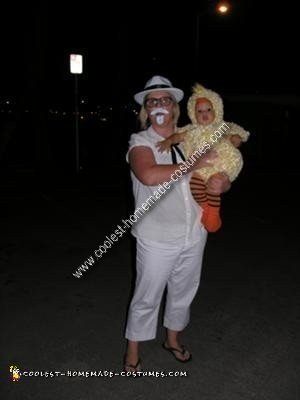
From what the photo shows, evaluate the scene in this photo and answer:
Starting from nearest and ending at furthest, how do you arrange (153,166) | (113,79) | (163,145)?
(153,166) < (163,145) < (113,79)

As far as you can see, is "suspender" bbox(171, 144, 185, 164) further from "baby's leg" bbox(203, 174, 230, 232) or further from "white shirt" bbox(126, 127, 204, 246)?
"baby's leg" bbox(203, 174, 230, 232)

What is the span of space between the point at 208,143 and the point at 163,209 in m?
0.53

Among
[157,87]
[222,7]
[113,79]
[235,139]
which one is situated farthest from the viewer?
[113,79]

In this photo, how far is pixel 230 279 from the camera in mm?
4875

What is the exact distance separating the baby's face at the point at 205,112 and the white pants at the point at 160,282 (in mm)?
748

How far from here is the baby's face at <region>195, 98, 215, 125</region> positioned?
2.87 metres

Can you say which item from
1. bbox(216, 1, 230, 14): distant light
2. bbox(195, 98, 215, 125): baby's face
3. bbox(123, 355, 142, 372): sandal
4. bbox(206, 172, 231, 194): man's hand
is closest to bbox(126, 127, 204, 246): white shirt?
bbox(206, 172, 231, 194): man's hand

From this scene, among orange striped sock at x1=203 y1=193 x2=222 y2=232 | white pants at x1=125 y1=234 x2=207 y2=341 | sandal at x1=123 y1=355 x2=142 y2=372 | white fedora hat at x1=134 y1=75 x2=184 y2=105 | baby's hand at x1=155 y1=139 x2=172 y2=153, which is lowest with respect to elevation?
sandal at x1=123 y1=355 x2=142 y2=372

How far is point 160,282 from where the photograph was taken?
9.41ft

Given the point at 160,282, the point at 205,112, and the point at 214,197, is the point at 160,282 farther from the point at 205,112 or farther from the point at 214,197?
the point at 205,112

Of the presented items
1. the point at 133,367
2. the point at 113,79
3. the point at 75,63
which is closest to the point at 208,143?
the point at 133,367

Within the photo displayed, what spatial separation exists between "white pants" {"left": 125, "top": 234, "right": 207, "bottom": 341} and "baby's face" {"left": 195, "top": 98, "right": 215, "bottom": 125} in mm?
748

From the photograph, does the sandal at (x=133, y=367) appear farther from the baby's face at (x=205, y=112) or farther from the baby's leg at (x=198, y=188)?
the baby's face at (x=205, y=112)

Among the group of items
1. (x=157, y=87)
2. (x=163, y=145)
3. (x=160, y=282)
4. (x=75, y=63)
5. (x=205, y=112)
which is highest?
(x=75, y=63)
